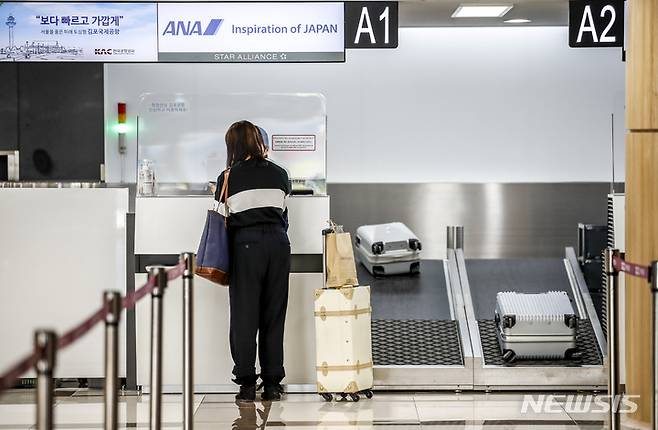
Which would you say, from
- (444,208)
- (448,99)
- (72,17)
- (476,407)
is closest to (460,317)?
(476,407)

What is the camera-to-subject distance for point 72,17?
7953 millimetres

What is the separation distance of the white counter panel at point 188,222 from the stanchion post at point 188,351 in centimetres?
226

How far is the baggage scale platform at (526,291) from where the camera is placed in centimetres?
780

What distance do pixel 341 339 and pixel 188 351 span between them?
2.04m

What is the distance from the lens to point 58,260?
26.2ft

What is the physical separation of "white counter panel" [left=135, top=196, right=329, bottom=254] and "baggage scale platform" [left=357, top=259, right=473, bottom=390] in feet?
3.36

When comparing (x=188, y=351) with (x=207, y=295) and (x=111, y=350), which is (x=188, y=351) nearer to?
(x=111, y=350)

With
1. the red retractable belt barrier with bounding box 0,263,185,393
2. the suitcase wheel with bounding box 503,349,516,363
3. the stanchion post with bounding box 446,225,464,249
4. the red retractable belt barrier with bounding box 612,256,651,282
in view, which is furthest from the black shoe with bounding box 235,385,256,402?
the stanchion post with bounding box 446,225,464,249

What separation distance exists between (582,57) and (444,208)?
200 cm

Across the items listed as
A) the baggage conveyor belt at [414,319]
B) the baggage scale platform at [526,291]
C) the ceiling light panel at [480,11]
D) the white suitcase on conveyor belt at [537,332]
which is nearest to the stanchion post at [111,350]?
the baggage conveyor belt at [414,319]

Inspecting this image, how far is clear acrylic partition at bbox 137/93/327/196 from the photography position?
25.8 feet

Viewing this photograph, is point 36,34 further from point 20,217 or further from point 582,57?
point 582,57

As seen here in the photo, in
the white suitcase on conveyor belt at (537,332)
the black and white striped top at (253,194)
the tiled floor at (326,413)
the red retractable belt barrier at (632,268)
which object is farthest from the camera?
the white suitcase on conveyor belt at (537,332)

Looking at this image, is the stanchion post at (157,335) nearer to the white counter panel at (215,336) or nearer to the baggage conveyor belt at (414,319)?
the white counter panel at (215,336)
